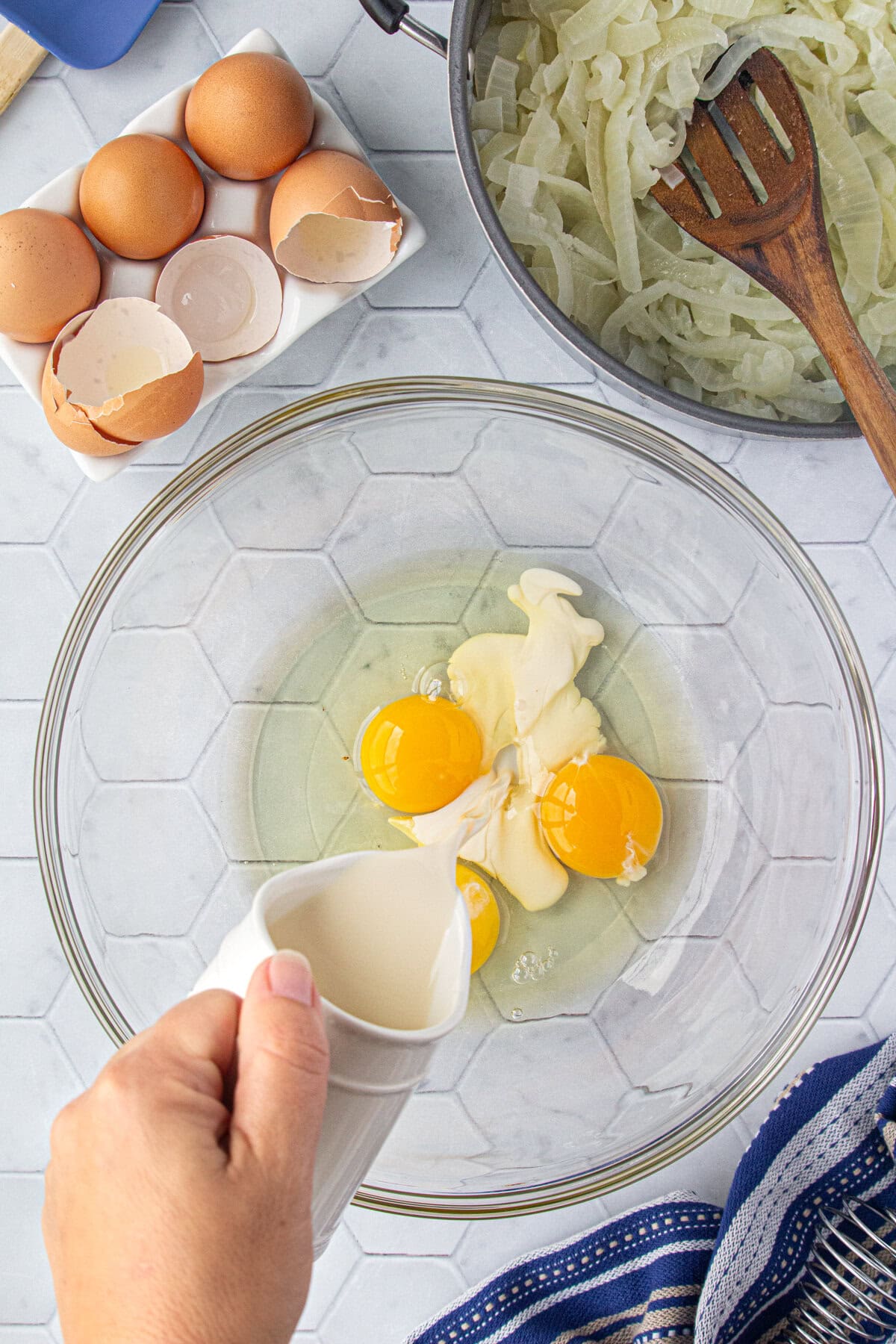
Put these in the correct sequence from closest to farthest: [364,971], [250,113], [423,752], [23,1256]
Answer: [364,971], [250,113], [423,752], [23,1256]

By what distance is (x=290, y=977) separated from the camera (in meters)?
0.50

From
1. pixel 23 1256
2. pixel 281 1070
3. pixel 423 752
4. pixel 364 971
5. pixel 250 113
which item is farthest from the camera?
pixel 23 1256

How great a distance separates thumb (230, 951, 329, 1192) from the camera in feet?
1.60

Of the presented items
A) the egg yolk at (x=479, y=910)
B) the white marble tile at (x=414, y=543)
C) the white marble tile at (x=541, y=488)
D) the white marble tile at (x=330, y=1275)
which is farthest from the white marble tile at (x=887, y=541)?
the white marble tile at (x=330, y=1275)

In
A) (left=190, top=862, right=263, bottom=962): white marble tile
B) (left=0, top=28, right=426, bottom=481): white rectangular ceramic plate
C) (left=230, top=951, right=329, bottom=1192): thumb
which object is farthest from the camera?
(left=190, top=862, right=263, bottom=962): white marble tile

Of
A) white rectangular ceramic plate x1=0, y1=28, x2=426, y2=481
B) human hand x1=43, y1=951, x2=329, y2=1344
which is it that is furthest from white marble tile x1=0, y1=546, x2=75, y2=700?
human hand x1=43, y1=951, x2=329, y2=1344

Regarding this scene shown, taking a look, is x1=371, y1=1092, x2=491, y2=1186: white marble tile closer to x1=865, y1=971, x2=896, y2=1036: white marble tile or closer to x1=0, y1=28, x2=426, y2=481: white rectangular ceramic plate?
x1=865, y1=971, x2=896, y2=1036: white marble tile

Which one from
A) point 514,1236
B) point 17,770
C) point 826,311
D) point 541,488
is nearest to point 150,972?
point 17,770

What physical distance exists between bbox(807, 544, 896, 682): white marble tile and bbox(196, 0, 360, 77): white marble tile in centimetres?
58

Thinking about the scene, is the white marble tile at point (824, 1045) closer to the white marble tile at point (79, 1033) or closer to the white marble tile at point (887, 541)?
the white marble tile at point (887, 541)

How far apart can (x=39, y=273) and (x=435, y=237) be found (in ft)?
1.02

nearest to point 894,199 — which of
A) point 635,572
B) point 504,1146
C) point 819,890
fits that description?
point 635,572

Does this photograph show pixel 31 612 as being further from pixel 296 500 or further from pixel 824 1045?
pixel 824 1045

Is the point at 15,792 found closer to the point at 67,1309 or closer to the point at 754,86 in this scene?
the point at 67,1309
